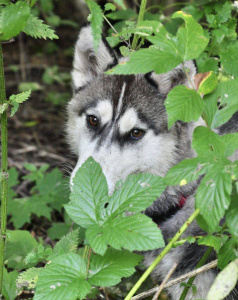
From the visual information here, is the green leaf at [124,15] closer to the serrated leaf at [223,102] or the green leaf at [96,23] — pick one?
the serrated leaf at [223,102]

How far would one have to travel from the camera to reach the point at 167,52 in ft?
5.71

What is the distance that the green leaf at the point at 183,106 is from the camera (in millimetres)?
1692

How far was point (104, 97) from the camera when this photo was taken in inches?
116

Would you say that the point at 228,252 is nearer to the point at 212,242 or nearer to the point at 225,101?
the point at 212,242

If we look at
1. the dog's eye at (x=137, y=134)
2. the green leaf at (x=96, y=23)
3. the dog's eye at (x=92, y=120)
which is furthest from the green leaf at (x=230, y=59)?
the green leaf at (x=96, y=23)

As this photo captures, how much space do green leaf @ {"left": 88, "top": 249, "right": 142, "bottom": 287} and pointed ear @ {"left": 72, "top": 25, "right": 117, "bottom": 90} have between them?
4.88 ft

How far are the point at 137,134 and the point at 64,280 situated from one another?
4.19 feet

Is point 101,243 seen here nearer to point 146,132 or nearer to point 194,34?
point 194,34


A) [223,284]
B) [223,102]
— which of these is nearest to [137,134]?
[223,102]

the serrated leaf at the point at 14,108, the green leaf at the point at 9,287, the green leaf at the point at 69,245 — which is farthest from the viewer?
the green leaf at the point at 9,287

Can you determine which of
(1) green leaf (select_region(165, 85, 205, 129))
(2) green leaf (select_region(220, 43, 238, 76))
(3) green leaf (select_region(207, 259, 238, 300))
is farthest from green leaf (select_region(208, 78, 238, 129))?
(2) green leaf (select_region(220, 43, 238, 76))

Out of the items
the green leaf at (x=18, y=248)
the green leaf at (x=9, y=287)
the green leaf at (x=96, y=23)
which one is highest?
the green leaf at (x=96, y=23)

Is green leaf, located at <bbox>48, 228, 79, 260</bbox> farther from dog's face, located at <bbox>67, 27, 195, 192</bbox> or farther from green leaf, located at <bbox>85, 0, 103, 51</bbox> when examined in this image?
green leaf, located at <bbox>85, 0, 103, 51</bbox>

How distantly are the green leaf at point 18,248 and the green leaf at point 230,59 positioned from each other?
1770 mm
